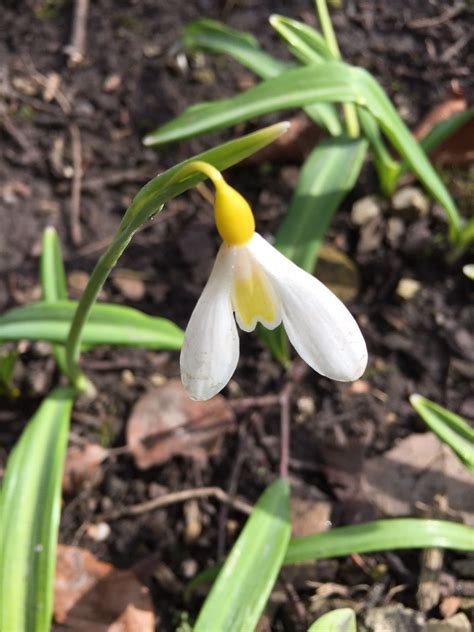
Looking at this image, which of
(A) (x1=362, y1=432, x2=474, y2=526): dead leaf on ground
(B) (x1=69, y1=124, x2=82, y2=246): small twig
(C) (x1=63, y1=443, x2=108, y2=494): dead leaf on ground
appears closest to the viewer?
(A) (x1=362, y1=432, x2=474, y2=526): dead leaf on ground

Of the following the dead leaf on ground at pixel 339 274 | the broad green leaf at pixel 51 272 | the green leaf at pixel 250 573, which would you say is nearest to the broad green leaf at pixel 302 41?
the dead leaf on ground at pixel 339 274

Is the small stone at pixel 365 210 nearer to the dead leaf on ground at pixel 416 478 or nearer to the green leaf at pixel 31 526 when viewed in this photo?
the dead leaf on ground at pixel 416 478

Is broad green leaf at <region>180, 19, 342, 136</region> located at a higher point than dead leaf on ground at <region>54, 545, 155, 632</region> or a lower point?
higher

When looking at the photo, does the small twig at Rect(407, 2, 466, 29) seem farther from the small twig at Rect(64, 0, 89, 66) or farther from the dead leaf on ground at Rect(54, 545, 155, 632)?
the dead leaf on ground at Rect(54, 545, 155, 632)

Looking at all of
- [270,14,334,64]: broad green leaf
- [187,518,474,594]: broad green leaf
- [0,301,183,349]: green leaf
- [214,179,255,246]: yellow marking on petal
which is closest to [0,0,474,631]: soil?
[187,518,474,594]: broad green leaf

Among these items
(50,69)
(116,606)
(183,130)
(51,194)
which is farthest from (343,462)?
(50,69)

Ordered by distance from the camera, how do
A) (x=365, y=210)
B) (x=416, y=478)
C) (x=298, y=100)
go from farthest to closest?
1. (x=365, y=210)
2. (x=416, y=478)
3. (x=298, y=100)

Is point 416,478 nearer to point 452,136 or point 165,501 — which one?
point 165,501

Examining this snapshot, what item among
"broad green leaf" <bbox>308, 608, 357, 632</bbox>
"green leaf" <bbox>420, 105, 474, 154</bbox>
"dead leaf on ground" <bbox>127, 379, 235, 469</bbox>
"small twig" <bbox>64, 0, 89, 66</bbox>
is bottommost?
"dead leaf on ground" <bbox>127, 379, 235, 469</bbox>

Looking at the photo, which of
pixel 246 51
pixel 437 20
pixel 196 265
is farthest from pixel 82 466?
pixel 437 20
